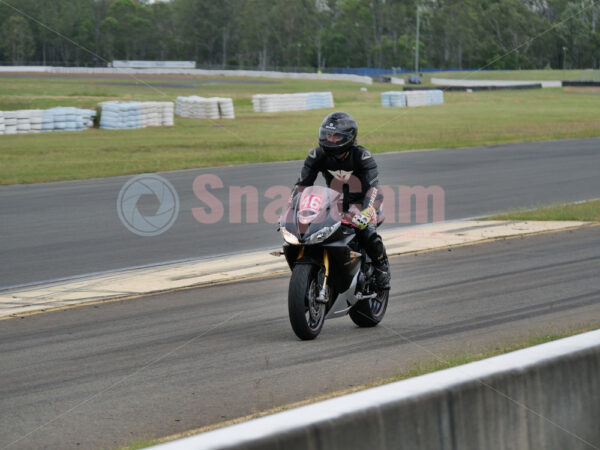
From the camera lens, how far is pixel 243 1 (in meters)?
163

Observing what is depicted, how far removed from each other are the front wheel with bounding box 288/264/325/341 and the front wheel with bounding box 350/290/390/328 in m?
0.53

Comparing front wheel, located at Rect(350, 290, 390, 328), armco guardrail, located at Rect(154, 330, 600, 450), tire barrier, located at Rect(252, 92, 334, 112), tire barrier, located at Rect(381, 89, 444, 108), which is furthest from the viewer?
tire barrier, located at Rect(381, 89, 444, 108)

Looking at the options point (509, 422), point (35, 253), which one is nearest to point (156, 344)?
point (509, 422)

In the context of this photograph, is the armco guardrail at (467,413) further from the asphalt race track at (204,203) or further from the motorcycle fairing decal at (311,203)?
the asphalt race track at (204,203)

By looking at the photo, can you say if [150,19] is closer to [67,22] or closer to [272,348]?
[67,22]

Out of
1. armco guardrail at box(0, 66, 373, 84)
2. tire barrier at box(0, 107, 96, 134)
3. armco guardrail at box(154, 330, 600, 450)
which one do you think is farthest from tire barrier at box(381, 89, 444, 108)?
armco guardrail at box(154, 330, 600, 450)

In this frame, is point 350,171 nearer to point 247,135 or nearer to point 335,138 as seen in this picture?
point 335,138

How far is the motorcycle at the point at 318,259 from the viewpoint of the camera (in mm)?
6945

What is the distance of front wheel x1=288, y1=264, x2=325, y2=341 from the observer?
6.88m

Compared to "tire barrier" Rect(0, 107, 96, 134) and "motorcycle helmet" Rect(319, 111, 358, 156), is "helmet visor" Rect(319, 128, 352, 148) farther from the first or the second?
"tire barrier" Rect(0, 107, 96, 134)

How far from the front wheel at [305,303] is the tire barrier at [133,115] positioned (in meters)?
28.4

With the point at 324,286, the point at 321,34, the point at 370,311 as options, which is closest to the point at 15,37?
the point at 321,34

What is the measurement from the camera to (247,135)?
34.1m

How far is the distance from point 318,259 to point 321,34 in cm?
14450
